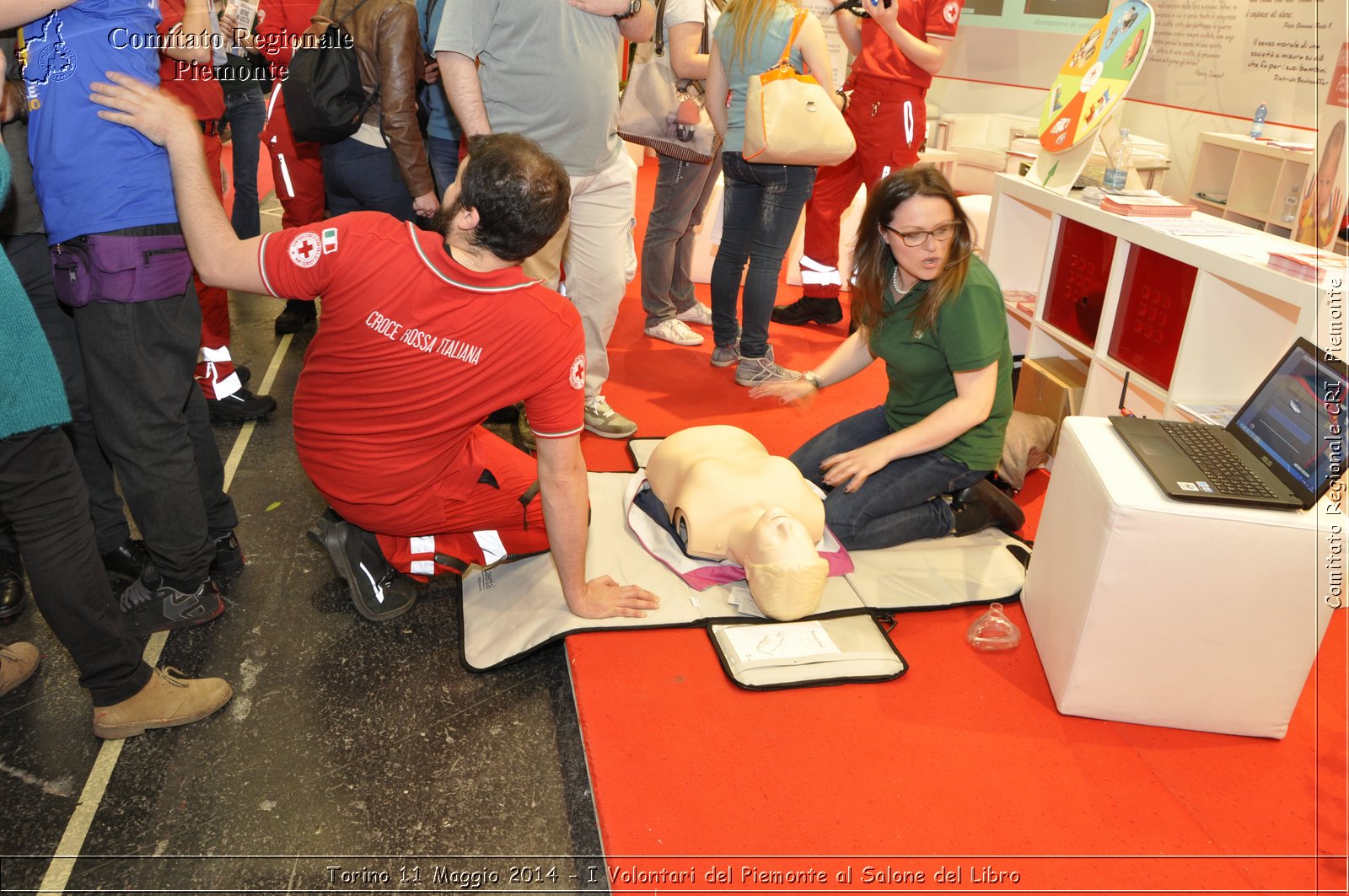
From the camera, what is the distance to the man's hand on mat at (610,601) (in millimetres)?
2387

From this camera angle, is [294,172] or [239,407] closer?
[239,407]

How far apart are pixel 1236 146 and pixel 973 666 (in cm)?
455

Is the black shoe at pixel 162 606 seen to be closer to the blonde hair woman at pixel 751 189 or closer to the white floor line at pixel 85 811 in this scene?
the white floor line at pixel 85 811

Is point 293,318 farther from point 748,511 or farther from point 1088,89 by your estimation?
point 1088,89

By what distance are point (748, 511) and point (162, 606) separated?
1.55 m

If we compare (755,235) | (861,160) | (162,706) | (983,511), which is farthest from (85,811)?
(861,160)

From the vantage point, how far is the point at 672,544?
2.75m

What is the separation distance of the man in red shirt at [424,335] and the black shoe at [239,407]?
134cm

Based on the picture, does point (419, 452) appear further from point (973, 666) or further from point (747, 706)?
point (973, 666)

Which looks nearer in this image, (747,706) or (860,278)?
(747,706)

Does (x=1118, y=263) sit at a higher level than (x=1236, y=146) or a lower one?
lower

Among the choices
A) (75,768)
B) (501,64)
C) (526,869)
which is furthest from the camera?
(501,64)

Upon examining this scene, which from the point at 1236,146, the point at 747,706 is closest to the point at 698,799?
the point at 747,706

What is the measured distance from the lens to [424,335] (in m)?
2.12
